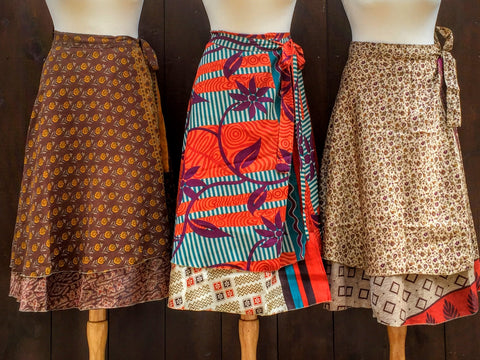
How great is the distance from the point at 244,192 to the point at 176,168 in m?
0.45

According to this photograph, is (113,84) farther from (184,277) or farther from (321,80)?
(321,80)

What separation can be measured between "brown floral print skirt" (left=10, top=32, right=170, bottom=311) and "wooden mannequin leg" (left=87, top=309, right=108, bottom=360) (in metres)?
0.07

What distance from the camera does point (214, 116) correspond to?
1202mm

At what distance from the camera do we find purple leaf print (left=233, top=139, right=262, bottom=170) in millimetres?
1185

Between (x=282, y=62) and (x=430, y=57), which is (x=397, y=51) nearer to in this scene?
(x=430, y=57)

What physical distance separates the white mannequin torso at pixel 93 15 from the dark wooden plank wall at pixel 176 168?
12.5 inches

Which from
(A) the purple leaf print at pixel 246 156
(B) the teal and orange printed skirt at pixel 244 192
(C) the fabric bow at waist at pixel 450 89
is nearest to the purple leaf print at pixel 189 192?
(B) the teal and orange printed skirt at pixel 244 192

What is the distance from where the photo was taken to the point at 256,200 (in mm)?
1174

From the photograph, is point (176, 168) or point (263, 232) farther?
point (176, 168)

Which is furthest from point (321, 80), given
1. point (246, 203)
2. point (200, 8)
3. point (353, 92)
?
point (246, 203)

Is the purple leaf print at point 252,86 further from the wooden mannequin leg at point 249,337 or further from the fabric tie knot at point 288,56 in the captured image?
the wooden mannequin leg at point 249,337

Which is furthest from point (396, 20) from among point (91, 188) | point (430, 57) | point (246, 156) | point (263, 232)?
point (91, 188)

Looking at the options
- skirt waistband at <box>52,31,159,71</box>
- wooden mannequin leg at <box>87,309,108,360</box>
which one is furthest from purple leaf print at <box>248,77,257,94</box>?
wooden mannequin leg at <box>87,309,108,360</box>

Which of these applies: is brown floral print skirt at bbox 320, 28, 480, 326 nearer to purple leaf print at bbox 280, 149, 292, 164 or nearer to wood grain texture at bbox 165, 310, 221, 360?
purple leaf print at bbox 280, 149, 292, 164
